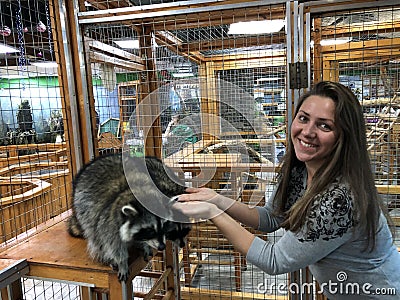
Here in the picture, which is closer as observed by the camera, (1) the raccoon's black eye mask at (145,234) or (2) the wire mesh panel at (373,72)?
(1) the raccoon's black eye mask at (145,234)

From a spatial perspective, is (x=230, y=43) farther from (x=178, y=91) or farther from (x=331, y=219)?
(x=331, y=219)

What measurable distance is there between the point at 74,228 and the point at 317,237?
3.91ft

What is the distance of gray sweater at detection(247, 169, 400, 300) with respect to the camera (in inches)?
42.7

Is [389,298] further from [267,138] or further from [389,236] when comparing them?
[267,138]

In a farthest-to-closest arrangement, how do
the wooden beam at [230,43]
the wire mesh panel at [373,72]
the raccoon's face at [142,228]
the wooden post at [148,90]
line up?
1. the wooden beam at [230,43]
2. the wire mesh panel at [373,72]
3. the wooden post at [148,90]
4. the raccoon's face at [142,228]

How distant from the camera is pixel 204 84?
1.61m

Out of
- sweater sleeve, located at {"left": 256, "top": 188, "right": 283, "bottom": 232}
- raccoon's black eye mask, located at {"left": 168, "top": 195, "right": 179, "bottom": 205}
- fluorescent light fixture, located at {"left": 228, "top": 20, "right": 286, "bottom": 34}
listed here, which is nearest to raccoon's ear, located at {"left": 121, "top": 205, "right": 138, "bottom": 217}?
raccoon's black eye mask, located at {"left": 168, "top": 195, "right": 179, "bottom": 205}

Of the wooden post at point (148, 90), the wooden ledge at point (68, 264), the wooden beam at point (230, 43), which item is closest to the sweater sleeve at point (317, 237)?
the wooden ledge at point (68, 264)

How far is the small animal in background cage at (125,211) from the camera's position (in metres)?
1.31

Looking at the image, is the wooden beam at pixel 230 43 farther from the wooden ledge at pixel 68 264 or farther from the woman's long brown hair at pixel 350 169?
the wooden ledge at pixel 68 264

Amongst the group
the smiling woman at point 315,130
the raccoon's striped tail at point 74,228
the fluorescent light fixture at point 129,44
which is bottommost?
the raccoon's striped tail at point 74,228

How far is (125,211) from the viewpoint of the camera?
130cm

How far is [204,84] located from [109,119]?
93cm

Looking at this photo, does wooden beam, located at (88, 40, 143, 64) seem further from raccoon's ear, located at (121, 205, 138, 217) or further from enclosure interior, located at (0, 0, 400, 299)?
raccoon's ear, located at (121, 205, 138, 217)
